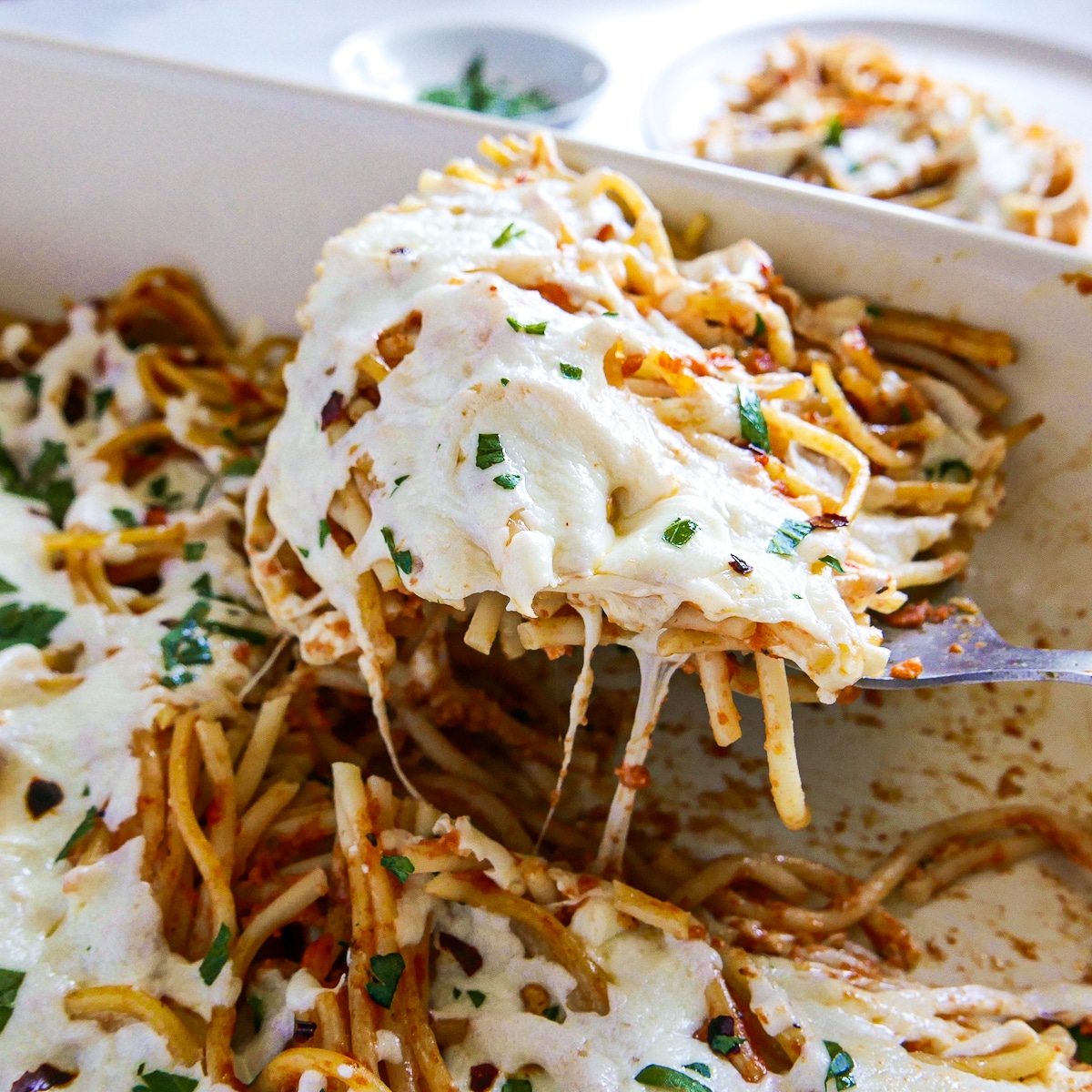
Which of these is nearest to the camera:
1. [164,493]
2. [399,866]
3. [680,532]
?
[680,532]

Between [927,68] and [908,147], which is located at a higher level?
[927,68]

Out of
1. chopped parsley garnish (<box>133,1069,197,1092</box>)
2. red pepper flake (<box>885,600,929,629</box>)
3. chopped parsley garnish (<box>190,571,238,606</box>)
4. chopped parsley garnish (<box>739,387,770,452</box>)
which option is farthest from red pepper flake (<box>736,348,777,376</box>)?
chopped parsley garnish (<box>133,1069,197,1092</box>)

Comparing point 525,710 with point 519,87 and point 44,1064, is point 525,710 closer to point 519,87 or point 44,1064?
point 44,1064

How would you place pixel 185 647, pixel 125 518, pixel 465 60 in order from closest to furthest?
pixel 185 647 → pixel 125 518 → pixel 465 60

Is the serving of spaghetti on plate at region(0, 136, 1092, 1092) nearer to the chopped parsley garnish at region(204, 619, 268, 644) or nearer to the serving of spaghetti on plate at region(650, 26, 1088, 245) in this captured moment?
the chopped parsley garnish at region(204, 619, 268, 644)

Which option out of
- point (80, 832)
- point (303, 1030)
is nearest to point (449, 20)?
point (80, 832)

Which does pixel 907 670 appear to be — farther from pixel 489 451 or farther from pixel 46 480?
pixel 46 480
